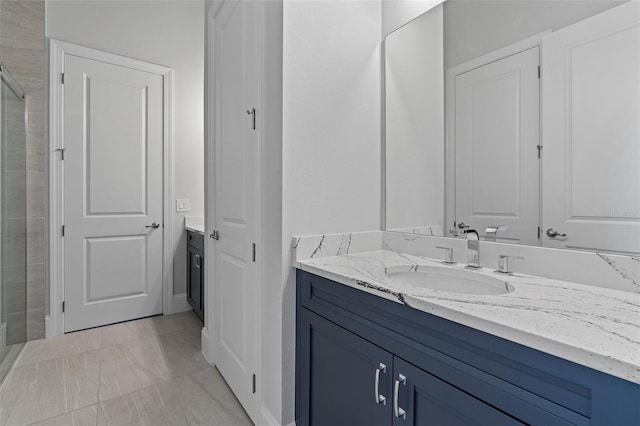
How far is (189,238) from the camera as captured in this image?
306 centimetres

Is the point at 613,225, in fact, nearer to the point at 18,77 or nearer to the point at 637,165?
the point at 637,165

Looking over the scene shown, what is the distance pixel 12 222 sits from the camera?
2.21 meters

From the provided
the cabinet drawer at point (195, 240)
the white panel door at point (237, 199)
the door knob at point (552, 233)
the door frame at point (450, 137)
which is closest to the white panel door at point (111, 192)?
the cabinet drawer at point (195, 240)

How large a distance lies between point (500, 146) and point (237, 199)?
1.24m

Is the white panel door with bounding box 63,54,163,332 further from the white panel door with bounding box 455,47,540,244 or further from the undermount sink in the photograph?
the white panel door with bounding box 455,47,540,244

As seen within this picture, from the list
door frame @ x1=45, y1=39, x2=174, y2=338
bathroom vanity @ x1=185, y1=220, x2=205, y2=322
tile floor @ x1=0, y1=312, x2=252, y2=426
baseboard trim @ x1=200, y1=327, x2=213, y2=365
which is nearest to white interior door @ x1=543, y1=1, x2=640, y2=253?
tile floor @ x1=0, y1=312, x2=252, y2=426

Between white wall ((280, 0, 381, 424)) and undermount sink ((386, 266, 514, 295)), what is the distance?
0.38 meters

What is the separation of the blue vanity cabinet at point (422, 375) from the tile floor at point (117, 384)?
691 millimetres

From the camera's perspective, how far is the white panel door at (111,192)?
2.64m

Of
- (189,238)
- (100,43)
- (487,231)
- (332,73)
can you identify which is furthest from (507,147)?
(100,43)

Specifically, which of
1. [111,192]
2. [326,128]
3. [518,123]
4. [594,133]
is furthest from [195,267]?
[594,133]

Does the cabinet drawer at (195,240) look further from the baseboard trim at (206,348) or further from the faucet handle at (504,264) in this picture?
the faucet handle at (504,264)

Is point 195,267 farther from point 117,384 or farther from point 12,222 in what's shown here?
point 12,222

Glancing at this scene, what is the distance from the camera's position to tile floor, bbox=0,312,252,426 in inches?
64.1
